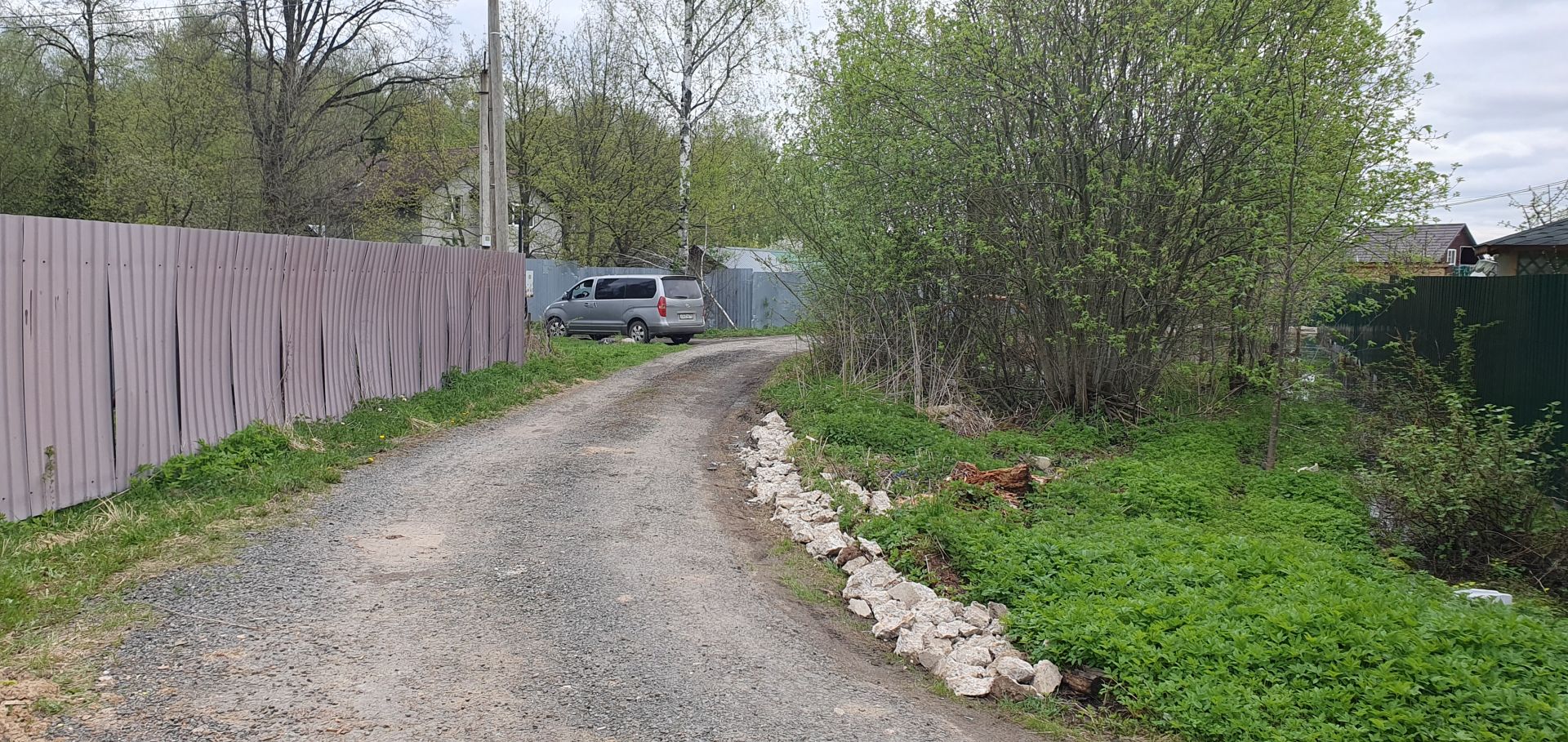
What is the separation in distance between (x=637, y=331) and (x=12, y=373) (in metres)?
15.8

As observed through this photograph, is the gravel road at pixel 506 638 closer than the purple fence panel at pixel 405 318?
Yes

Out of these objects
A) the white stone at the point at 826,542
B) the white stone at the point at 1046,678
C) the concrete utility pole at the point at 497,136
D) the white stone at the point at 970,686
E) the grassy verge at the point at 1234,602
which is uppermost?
the concrete utility pole at the point at 497,136

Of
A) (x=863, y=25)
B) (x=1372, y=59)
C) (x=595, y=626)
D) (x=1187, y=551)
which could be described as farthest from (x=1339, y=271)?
(x=595, y=626)

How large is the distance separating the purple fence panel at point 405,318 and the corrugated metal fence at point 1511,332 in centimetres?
1047

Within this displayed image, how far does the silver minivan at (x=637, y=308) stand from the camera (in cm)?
2127

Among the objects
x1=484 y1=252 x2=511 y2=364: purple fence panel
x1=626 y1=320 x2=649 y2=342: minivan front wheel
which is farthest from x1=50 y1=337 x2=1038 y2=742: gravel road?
x1=626 y1=320 x2=649 y2=342: minivan front wheel

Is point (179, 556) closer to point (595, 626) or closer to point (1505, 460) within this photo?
point (595, 626)

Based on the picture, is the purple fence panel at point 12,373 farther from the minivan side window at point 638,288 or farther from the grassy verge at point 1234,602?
the minivan side window at point 638,288

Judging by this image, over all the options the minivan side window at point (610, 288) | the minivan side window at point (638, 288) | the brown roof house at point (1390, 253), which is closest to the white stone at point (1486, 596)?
the brown roof house at point (1390, 253)

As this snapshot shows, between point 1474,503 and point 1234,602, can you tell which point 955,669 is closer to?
point 1234,602

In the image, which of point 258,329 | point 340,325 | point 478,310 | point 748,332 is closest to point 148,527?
point 258,329

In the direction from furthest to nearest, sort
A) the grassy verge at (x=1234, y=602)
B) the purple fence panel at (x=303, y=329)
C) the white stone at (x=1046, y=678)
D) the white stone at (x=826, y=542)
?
the purple fence panel at (x=303, y=329) < the white stone at (x=826, y=542) < the white stone at (x=1046, y=678) < the grassy verge at (x=1234, y=602)

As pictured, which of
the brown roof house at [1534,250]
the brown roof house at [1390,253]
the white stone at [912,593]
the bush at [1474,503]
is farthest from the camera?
the brown roof house at [1534,250]

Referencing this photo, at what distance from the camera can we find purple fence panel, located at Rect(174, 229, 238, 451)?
7680mm
